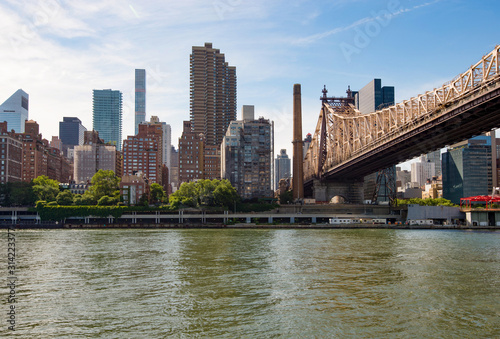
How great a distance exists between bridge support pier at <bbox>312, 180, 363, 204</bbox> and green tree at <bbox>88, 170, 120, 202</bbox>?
2433 inches

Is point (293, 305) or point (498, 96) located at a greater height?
point (498, 96)

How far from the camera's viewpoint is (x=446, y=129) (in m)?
69.3

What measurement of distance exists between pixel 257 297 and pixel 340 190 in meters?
125

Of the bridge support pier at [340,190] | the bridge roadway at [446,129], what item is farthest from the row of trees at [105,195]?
the bridge roadway at [446,129]

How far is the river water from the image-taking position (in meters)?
18.5

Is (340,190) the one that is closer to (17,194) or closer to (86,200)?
(86,200)

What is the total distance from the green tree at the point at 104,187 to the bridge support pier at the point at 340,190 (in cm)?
6181

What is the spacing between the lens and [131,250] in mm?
48500

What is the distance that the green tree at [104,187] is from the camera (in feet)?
440

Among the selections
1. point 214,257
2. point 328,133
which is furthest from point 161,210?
point 214,257

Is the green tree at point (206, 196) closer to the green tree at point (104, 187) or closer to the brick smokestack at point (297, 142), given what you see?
the green tree at point (104, 187)

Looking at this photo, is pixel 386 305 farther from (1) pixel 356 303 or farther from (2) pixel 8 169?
(2) pixel 8 169

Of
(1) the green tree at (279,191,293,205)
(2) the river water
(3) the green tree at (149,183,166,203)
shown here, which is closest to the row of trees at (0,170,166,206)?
(3) the green tree at (149,183,166,203)

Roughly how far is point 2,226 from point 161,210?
130 ft
